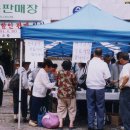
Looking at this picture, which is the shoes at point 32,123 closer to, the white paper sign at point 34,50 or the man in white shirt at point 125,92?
the white paper sign at point 34,50

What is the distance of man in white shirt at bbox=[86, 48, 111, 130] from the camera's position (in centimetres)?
1062

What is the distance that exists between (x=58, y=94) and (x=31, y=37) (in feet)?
5.04

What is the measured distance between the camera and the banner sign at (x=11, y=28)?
21141mm

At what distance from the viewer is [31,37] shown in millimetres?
10711

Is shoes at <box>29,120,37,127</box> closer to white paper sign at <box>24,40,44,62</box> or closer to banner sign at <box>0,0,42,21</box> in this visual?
white paper sign at <box>24,40,44,62</box>

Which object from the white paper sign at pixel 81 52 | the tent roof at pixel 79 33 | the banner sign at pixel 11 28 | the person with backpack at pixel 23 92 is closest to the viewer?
the tent roof at pixel 79 33

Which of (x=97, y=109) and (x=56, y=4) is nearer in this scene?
(x=97, y=109)

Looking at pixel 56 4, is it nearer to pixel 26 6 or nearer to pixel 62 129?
pixel 26 6

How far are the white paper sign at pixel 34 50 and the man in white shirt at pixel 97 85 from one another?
1208 millimetres

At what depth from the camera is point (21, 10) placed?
21.4 m

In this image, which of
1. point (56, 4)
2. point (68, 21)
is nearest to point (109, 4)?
point (56, 4)

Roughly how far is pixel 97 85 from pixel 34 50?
5.60ft

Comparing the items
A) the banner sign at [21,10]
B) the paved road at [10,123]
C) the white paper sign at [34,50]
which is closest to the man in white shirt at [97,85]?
the paved road at [10,123]

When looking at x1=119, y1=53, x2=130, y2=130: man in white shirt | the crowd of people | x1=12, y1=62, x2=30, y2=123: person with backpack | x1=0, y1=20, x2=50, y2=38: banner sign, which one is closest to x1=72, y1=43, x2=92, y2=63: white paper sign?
the crowd of people
